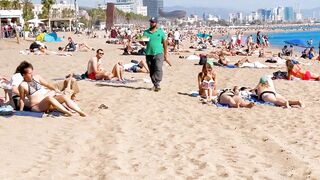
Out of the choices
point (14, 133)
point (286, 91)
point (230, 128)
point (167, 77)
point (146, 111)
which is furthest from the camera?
point (167, 77)

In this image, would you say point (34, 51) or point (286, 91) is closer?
point (286, 91)

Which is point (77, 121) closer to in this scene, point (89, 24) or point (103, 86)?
point (103, 86)

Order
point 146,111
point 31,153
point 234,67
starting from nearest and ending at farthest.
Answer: point 31,153 → point 146,111 → point 234,67

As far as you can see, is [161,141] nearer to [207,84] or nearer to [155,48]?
[207,84]

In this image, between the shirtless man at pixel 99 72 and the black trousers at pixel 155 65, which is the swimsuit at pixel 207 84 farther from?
the shirtless man at pixel 99 72

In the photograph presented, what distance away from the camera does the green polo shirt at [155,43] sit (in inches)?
381

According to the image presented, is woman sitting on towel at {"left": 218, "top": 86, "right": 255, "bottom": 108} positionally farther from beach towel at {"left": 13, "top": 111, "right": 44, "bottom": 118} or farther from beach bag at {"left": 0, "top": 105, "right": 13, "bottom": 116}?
beach bag at {"left": 0, "top": 105, "right": 13, "bottom": 116}

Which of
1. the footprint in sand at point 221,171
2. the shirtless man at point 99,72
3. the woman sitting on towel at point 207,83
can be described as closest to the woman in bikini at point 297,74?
the woman sitting on towel at point 207,83

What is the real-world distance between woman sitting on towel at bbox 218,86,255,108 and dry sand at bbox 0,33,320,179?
23cm

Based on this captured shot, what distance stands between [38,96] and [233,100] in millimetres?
3494

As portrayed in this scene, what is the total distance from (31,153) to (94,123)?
1.79 meters

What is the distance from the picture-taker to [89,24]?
106 meters

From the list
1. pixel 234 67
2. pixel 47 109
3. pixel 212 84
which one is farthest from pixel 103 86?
pixel 234 67

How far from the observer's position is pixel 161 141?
19.5 ft
